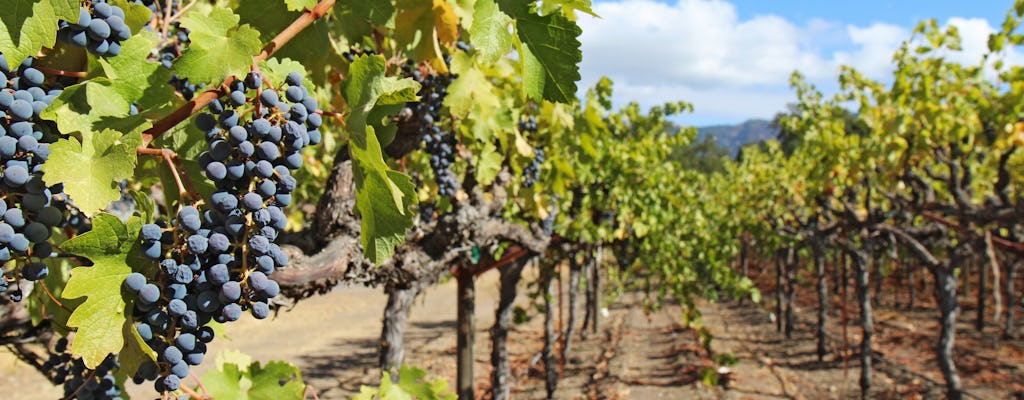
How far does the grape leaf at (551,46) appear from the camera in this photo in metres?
1.15

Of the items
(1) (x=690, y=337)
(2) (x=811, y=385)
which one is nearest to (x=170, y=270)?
(2) (x=811, y=385)

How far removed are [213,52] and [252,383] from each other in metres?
0.99

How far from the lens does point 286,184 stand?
1020mm

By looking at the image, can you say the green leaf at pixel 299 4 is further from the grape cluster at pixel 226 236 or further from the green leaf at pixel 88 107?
the green leaf at pixel 88 107

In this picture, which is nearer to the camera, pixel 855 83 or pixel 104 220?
pixel 104 220

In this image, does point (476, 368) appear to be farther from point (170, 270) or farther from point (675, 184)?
point (170, 270)

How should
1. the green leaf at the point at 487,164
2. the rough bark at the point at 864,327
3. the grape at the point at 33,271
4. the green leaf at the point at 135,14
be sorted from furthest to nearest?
the rough bark at the point at 864,327, the green leaf at the point at 487,164, the green leaf at the point at 135,14, the grape at the point at 33,271

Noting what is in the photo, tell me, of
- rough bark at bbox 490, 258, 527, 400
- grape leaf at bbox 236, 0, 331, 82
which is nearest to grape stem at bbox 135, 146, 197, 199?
grape leaf at bbox 236, 0, 331, 82

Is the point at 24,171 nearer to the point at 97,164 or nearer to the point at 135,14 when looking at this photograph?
the point at 97,164

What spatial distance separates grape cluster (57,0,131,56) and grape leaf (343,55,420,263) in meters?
0.33

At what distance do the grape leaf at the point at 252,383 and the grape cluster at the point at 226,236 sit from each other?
1.90 ft

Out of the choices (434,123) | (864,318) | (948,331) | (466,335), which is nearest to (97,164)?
(434,123)

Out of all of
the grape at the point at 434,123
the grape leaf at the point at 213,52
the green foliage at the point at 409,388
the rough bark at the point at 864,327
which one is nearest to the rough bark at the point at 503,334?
the grape at the point at 434,123

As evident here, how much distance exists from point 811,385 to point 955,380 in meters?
2.74
